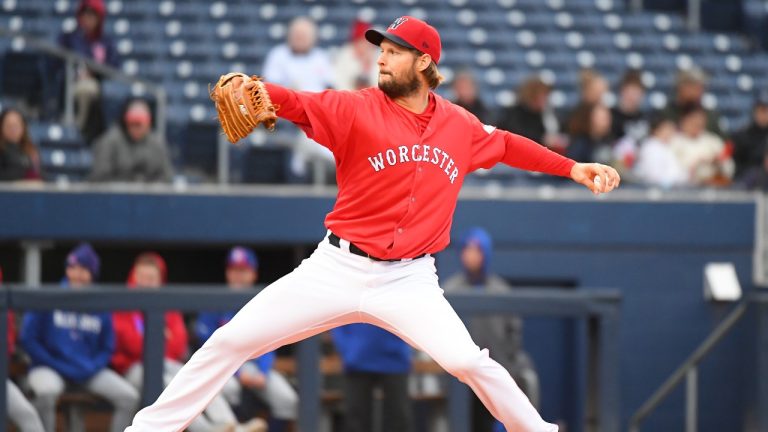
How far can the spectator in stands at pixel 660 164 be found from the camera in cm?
1072

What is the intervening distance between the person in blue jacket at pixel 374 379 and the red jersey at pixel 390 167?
185cm

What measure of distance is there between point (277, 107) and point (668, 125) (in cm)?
656

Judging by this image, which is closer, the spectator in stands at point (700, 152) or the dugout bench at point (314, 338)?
the dugout bench at point (314, 338)

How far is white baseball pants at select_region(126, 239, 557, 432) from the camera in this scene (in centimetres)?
512

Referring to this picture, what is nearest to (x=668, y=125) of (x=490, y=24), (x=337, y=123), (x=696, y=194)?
(x=696, y=194)

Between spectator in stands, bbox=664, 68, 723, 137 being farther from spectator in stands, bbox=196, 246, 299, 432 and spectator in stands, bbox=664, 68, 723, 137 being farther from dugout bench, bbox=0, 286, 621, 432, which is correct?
spectator in stands, bbox=196, 246, 299, 432

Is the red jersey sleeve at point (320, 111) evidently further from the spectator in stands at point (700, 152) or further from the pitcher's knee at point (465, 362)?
the spectator in stands at point (700, 152)

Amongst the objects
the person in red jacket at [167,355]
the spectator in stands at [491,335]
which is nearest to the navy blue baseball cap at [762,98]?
the spectator in stands at [491,335]

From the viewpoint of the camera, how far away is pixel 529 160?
552 cm

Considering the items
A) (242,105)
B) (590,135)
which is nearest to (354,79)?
(590,135)

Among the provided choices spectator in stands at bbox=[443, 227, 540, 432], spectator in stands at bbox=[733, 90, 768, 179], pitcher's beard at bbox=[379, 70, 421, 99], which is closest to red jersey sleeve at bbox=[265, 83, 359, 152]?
pitcher's beard at bbox=[379, 70, 421, 99]

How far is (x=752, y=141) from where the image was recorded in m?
11.4

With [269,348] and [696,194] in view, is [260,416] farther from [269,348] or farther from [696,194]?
[696,194]

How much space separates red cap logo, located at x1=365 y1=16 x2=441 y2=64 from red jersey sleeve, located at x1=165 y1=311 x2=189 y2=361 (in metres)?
2.44
